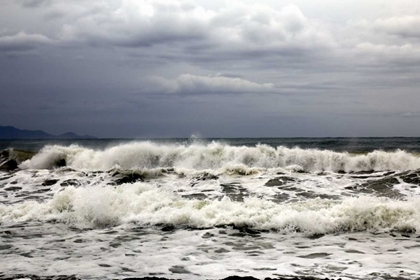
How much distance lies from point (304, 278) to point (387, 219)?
4.60m

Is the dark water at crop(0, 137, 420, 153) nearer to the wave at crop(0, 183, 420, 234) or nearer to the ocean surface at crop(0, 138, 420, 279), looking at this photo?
the ocean surface at crop(0, 138, 420, 279)

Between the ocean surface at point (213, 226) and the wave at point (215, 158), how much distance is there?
9.34 ft

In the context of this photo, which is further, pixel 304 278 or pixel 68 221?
pixel 68 221

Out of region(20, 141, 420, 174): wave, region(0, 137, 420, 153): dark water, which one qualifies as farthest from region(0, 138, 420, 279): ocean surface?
region(0, 137, 420, 153): dark water

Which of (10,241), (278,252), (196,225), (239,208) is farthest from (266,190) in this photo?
(10,241)

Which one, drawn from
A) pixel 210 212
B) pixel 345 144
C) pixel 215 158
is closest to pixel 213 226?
pixel 210 212

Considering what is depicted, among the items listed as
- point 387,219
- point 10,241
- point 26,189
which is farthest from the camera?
point 26,189

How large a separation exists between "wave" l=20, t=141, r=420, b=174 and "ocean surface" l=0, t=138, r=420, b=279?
2.85 m

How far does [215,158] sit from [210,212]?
11.4m

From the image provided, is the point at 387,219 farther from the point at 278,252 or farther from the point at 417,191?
the point at 417,191

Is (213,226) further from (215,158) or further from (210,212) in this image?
(215,158)

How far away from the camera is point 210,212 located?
1109 centimetres

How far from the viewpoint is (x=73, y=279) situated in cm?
654

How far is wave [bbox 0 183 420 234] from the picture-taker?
9.93 m
